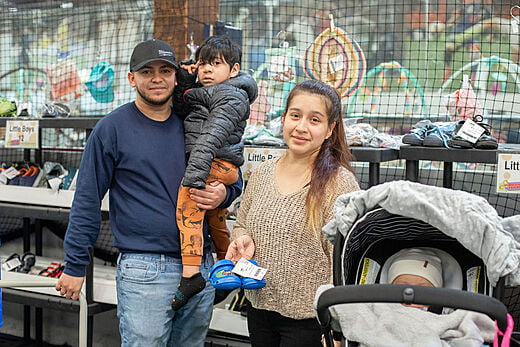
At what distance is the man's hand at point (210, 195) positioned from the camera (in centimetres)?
228

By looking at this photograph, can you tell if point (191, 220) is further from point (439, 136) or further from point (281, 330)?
point (439, 136)

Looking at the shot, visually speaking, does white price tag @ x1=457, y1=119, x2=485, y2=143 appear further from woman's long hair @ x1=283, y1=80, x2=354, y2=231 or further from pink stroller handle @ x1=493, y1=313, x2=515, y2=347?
pink stroller handle @ x1=493, y1=313, x2=515, y2=347

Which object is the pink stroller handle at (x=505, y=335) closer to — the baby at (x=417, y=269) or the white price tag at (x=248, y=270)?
the baby at (x=417, y=269)

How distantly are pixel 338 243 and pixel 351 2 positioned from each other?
12.3 ft

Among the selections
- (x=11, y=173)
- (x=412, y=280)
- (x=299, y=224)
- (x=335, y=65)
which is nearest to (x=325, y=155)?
(x=299, y=224)

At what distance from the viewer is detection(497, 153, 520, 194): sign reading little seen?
8.04 ft

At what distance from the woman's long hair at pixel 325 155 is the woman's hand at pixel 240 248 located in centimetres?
24

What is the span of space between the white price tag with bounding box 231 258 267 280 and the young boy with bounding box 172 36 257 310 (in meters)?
0.36

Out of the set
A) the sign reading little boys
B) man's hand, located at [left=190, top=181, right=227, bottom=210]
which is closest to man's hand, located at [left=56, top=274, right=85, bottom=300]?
man's hand, located at [left=190, top=181, right=227, bottom=210]

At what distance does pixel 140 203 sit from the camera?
226cm

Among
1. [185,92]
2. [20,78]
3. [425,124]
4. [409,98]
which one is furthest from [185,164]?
[20,78]

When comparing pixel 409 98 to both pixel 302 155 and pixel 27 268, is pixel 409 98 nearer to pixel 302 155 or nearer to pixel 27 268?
pixel 302 155

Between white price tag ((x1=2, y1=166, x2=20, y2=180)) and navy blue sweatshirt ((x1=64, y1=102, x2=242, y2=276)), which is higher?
navy blue sweatshirt ((x1=64, y1=102, x2=242, y2=276))

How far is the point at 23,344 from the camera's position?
4375mm
